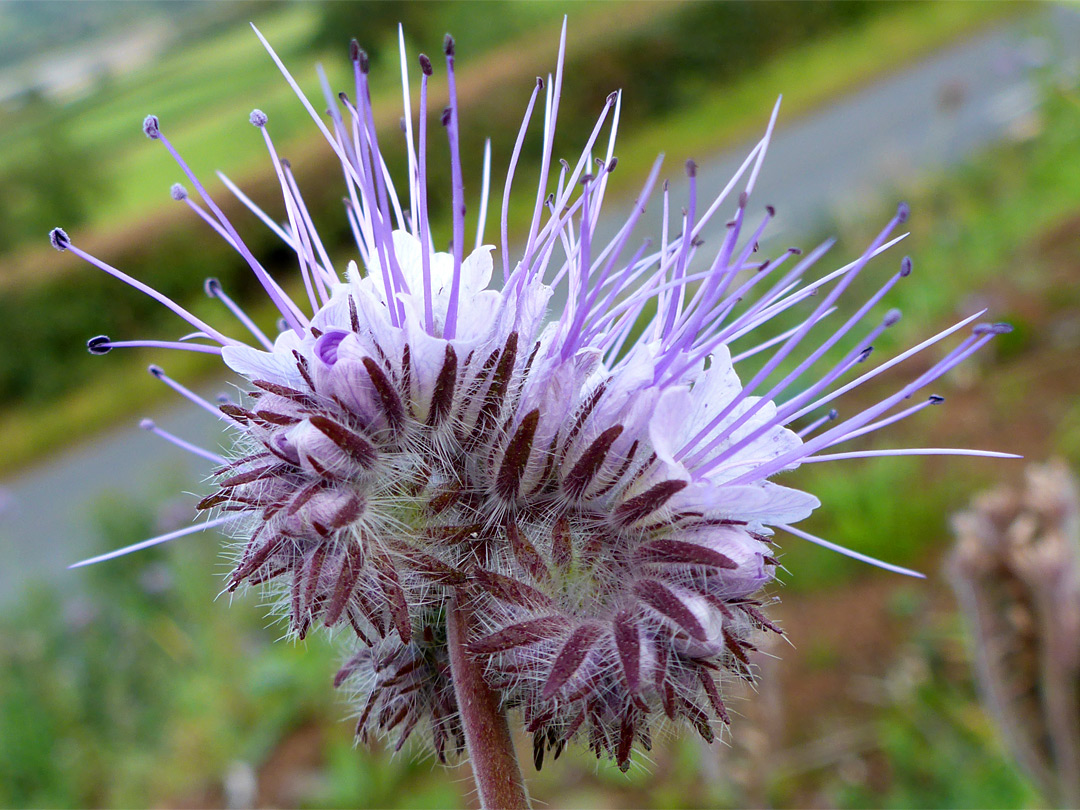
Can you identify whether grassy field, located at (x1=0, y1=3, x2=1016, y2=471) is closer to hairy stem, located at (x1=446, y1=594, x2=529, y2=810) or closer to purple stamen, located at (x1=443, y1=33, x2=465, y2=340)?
purple stamen, located at (x1=443, y1=33, x2=465, y2=340)

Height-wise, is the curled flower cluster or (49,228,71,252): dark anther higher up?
(49,228,71,252): dark anther

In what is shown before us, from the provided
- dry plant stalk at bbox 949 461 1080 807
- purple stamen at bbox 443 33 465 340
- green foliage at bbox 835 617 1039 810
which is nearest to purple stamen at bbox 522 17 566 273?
purple stamen at bbox 443 33 465 340

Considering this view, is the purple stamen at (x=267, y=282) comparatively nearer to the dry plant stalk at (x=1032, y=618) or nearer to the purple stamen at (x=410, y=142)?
the purple stamen at (x=410, y=142)

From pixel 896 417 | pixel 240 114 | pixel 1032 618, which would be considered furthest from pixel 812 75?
pixel 896 417

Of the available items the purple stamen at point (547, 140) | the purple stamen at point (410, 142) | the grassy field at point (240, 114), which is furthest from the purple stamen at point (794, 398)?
the grassy field at point (240, 114)

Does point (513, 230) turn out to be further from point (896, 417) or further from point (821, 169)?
point (896, 417)

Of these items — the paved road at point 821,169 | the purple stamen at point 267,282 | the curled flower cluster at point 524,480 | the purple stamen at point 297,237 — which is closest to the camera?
the curled flower cluster at point 524,480
